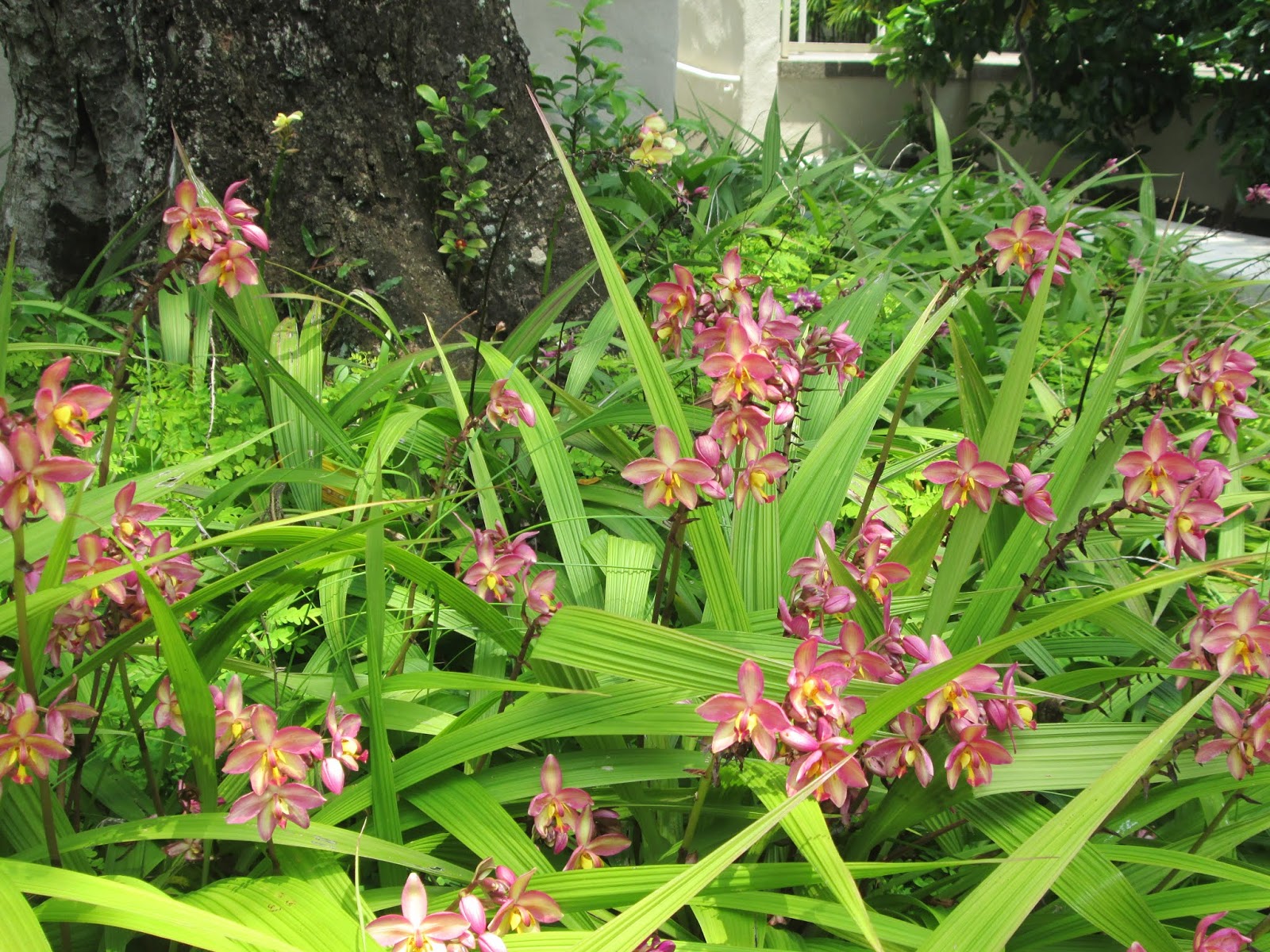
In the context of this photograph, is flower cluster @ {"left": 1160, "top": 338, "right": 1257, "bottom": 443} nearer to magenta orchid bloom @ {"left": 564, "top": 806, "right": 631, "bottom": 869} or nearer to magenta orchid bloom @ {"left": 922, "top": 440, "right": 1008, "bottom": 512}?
magenta orchid bloom @ {"left": 922, "top": 440, "right": 1008, "bottom": 512}

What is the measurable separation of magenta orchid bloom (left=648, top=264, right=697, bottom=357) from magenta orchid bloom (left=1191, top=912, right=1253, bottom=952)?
0.97m

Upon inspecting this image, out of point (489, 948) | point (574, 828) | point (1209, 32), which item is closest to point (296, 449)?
point (574, 828)

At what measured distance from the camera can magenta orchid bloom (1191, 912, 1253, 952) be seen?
0.97 metres

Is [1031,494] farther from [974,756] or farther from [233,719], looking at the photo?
[233,719]

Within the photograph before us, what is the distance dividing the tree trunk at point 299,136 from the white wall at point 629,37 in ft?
7.17

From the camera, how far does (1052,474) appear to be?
1.32 meters

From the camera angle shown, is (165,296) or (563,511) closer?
(563,511)

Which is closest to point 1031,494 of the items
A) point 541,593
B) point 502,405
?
point 541,593

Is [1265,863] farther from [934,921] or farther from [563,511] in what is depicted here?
[563,511]

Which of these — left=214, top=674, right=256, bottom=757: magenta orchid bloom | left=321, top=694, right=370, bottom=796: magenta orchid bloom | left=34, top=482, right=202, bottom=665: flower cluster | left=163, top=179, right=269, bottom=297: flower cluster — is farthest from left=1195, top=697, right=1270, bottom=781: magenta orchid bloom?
left=163, top=179, right=269, bottom=297: flower cluster

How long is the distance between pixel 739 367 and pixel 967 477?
0.35m

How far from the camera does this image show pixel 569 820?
1.07 metres

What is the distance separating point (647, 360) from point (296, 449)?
843mm

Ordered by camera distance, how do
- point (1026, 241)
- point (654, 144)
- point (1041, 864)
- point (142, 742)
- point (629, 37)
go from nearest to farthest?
point (1041, 864) → point (142, 742) → point (1026, 241) → point (654, 144) → point (629, 37)
